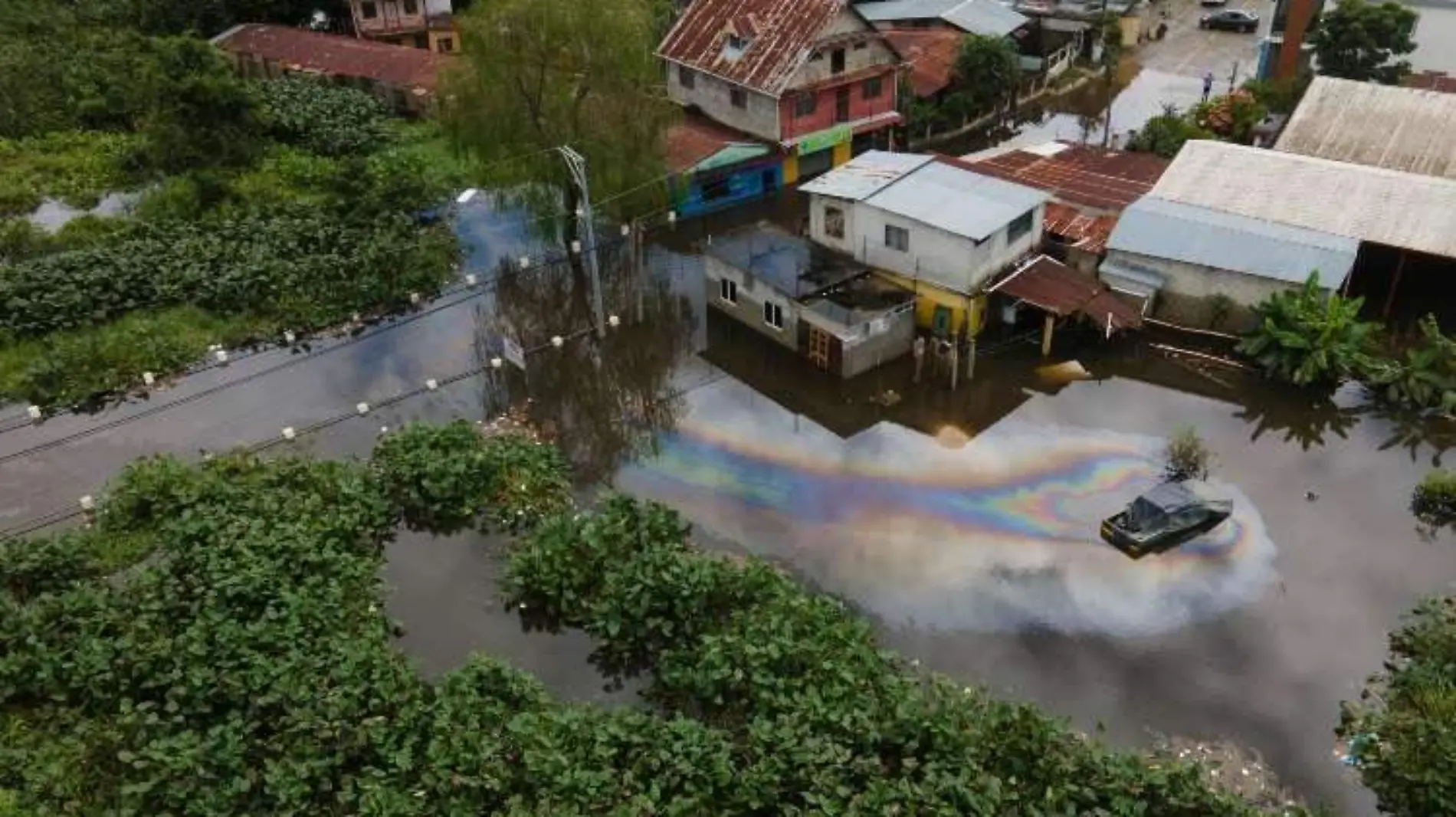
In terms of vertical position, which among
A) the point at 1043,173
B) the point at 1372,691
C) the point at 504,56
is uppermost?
the point at 504,56

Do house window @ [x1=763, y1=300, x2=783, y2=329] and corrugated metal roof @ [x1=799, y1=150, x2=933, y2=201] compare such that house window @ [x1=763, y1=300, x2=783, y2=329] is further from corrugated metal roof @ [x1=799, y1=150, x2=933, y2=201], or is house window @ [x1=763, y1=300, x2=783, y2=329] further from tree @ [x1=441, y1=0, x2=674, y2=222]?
tree @ [x1=441, y1=0, x2=674, y2=222]

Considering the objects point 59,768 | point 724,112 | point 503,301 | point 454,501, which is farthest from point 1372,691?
point 724,112

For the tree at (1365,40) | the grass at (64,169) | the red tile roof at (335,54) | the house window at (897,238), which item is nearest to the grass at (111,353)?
the grass at (64,169)

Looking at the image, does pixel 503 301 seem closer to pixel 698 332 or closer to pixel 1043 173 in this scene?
pixel 698 332

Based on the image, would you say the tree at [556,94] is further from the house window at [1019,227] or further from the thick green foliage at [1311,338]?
the thick green foliage at [1311,338]

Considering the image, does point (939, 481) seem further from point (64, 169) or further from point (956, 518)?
point (64, 169)
